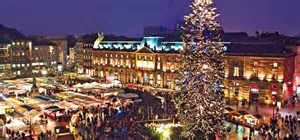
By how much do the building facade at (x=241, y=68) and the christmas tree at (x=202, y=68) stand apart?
9208 mm

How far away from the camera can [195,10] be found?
20.1m

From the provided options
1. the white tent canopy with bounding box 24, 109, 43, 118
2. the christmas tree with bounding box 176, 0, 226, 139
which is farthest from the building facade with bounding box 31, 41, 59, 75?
the christmas tree with bounding box 176, 0, 226, 139

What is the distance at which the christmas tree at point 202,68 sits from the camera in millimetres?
20125

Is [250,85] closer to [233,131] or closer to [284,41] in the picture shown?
[284,41]

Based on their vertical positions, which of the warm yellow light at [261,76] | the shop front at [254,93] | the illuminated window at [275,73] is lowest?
the shop front at [254,93]

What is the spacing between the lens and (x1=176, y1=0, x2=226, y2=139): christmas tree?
20.1m

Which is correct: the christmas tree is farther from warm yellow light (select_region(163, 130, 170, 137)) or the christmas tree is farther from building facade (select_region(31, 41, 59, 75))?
building facade (select_region(31, 41, 59, 75))

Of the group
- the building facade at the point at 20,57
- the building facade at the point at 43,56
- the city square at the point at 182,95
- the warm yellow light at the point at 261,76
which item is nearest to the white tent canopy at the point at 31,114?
the city square at the point at 182,95

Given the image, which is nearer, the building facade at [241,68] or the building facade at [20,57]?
the building facade at [241,68]

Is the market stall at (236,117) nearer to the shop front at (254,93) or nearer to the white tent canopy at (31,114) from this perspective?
the shop front at (254,93)

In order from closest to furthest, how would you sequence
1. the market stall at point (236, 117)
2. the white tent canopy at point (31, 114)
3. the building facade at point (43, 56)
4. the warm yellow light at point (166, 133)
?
the warm yellow light at point (166, 133), the white tent canopy at point (31, 114), the market stall at point (236, 117), the building facade at point (43, 56)

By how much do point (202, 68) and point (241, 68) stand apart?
2657 cm

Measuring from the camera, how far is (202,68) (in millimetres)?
20344

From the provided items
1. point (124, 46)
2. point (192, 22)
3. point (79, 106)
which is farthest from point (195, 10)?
point (124, 46)
